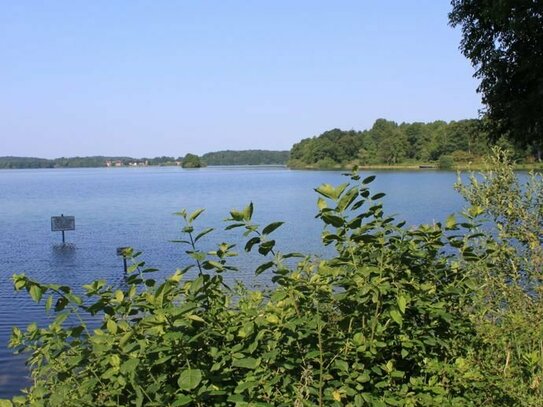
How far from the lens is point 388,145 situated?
140875mm

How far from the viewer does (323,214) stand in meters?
2.49

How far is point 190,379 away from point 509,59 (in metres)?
15.2

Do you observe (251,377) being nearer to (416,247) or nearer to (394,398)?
(394,398)

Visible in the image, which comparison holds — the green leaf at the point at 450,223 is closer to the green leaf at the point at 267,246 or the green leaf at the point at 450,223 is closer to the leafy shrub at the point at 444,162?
the green leaf at the point at 267,246

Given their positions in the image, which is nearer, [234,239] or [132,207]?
[234,239]

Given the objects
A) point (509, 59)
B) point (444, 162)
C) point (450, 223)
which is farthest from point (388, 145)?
point (450, 223)

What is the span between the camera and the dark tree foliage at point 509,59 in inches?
530

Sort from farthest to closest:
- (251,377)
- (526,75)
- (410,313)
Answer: (526,75)
(410,313)
(251,377)

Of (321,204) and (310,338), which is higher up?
(321,204)

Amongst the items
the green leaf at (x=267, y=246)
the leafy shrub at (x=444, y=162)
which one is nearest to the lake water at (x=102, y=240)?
the green leaf at (x=267, y=246)

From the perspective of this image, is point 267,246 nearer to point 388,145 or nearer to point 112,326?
point 112,326

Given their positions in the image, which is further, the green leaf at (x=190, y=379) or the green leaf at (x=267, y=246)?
the green leaf at (x=267, y=246)

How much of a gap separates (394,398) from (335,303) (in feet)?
1.71

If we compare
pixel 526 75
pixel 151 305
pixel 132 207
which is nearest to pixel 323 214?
pixel 151 305
